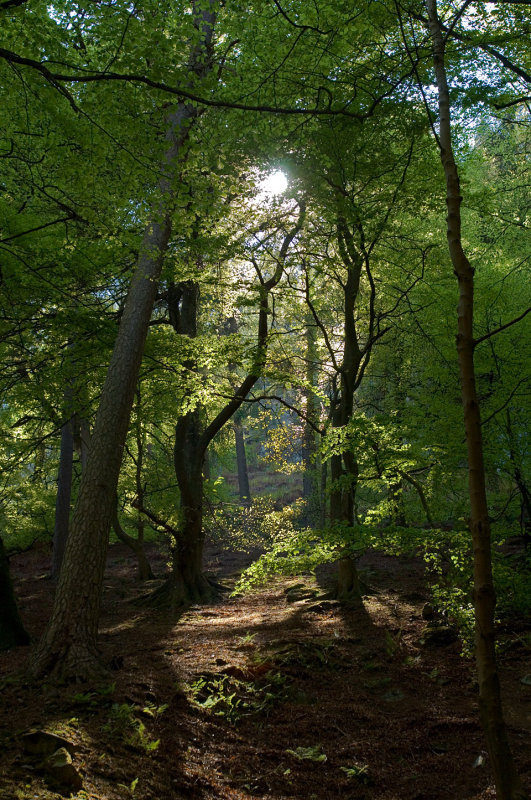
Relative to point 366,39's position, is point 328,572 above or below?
below

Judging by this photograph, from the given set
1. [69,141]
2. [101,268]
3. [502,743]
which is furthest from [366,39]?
[502,743]

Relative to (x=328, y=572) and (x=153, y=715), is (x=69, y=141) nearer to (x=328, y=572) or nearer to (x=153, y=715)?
(x=153, y=715)

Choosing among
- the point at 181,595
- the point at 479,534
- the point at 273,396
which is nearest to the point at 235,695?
the point at 479,534

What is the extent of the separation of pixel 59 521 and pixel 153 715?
9698 mm

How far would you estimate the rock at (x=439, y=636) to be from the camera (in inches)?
253

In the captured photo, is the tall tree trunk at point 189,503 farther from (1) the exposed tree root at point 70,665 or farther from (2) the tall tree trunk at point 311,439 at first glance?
(1) the exposed tree root at point 70,665

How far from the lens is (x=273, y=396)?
819cm

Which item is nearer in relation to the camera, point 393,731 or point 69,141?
point 393,731

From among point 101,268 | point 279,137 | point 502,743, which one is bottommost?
point 502,743

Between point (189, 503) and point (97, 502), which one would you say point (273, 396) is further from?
point (189, 503)

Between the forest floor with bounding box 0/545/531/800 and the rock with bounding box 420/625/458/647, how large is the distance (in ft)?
0.22

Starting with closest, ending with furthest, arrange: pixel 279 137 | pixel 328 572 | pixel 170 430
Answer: pixel 279 137
pixel 328 572
pixel 170 430

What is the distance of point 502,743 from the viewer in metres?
2.33

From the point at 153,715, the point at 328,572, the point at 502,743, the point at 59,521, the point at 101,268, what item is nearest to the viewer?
the point at 502,743
